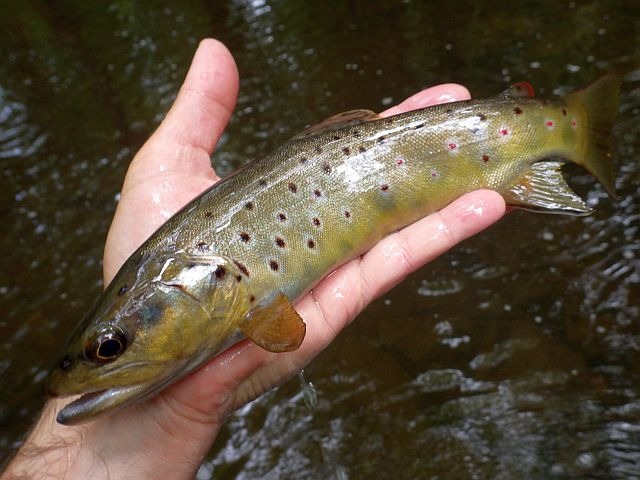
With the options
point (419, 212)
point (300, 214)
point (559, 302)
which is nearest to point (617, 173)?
point (559, 302)

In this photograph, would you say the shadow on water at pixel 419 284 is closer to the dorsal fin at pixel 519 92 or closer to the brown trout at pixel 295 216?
the brown trout at pixel 295 216

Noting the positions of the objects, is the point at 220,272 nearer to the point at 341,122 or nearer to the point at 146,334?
the point at 146,334

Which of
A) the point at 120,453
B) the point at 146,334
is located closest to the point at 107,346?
the point at 146,334

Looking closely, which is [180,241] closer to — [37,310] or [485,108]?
[485,108]

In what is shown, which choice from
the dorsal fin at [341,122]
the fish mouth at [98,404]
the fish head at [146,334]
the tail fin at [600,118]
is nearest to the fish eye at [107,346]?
the fish head at [146,334]

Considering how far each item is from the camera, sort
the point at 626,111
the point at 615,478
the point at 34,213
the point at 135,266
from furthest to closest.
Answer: the point at 34,213 < the point at 626,111 < the point at 615,478 < the point at 135,266
